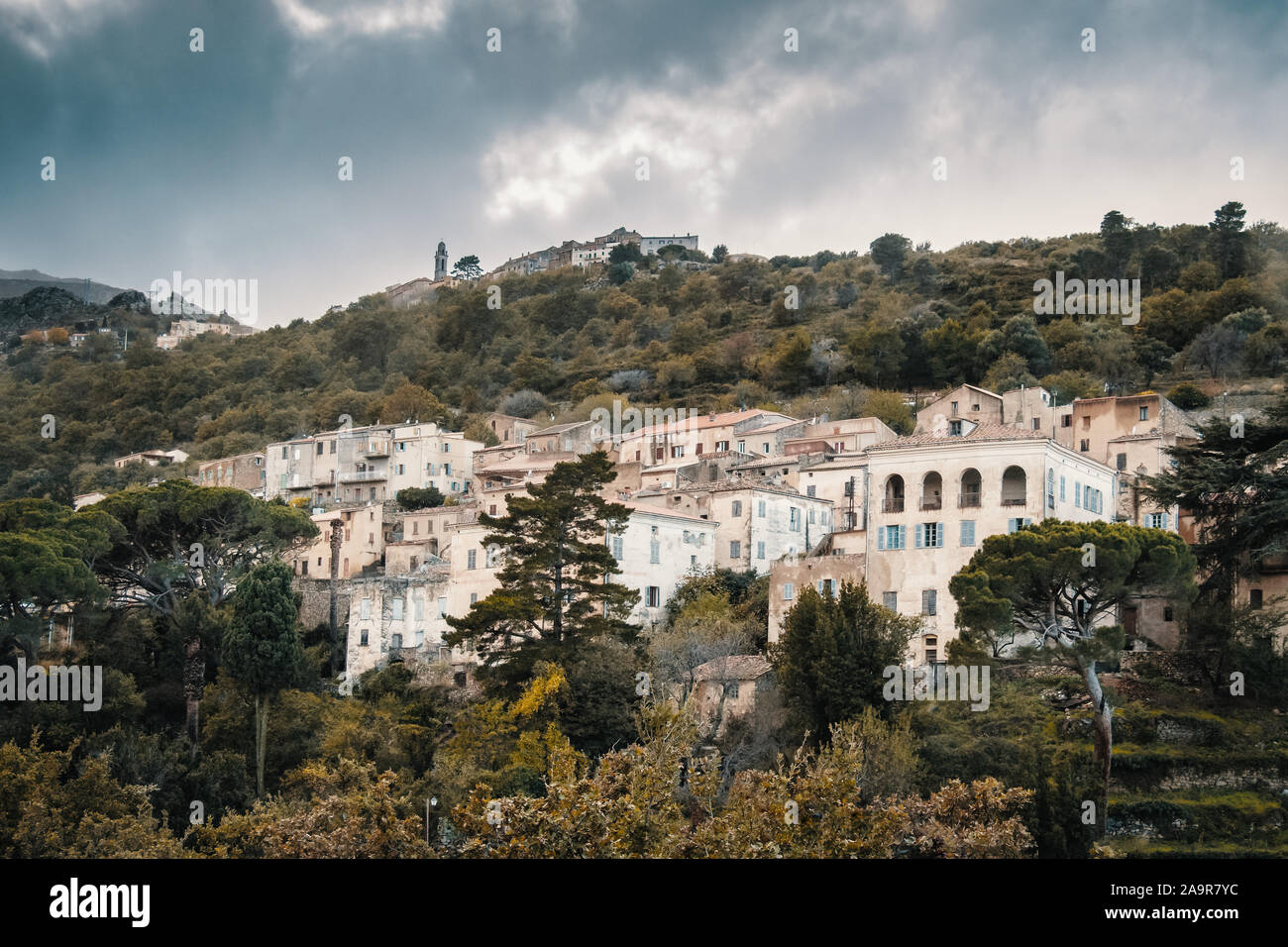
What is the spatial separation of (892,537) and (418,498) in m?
35.7

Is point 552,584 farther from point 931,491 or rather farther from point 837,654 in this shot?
point 931,491

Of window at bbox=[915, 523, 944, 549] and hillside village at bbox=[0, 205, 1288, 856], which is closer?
hillside village at bbox=[0, 205, 1288, 856]

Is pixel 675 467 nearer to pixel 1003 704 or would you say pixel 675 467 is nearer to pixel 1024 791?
pixel 1003 704

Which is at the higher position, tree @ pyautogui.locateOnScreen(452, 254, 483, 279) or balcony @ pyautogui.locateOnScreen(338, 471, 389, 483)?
tree @ pyautogui.locateOnScreen(452, 254, 483, 279)

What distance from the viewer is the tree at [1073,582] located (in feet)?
115

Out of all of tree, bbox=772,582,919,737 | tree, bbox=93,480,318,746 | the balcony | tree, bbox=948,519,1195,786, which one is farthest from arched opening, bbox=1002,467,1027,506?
the balcony

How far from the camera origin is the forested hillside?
81.1m

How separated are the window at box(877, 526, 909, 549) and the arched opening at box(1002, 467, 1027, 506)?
9.74 ft

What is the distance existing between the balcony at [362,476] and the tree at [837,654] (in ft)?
137

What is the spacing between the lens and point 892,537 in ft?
138

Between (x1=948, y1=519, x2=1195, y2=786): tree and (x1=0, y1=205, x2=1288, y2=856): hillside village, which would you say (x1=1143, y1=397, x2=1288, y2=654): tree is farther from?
(x1=948, y1=519, x2=1195, y2=786): tree

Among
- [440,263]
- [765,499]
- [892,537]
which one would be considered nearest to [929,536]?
[892,537]

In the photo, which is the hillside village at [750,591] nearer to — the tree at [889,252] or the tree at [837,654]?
the tree at [837,654]
